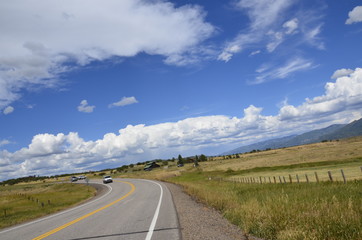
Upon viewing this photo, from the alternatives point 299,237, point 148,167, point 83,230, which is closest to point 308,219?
point 299,237

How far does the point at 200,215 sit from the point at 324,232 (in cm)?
558

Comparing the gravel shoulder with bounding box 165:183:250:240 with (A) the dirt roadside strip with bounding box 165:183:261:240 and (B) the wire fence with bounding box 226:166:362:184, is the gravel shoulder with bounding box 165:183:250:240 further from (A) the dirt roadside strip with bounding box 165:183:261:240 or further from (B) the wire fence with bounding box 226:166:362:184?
(B) the wire fence with bounding box 226:166:362:184

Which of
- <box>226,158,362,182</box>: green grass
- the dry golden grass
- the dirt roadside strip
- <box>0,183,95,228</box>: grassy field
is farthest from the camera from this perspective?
the dry golden grass

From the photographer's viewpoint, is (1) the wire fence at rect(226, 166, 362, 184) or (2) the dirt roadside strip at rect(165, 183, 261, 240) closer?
(2) the dirt roadside strip at rect(165, 183, 261, 240)

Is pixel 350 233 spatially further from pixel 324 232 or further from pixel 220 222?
pixel 220 222

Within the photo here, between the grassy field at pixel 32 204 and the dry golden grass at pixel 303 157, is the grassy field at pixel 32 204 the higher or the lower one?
the higher one

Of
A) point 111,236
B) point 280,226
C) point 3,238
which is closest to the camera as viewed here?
point 280,226

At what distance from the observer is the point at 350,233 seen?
19.0ft

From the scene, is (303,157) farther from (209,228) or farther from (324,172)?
(209,228)

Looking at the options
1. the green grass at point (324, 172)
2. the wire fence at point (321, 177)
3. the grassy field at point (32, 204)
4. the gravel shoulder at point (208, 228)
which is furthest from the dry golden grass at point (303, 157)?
the gravel shoulder at point (208, 228)

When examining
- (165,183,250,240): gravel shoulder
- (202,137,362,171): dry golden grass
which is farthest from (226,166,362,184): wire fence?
(202,137,362,171): dry golden grass

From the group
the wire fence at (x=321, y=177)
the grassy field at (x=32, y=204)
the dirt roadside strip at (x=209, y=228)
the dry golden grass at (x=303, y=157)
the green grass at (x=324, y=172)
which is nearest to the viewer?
the dirt roadside strip at (x=209, y=228)

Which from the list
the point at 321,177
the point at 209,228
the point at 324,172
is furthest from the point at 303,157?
the point at 209,228

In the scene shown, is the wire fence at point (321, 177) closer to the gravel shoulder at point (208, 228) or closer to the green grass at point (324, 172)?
the green grass at point (324, 172)
